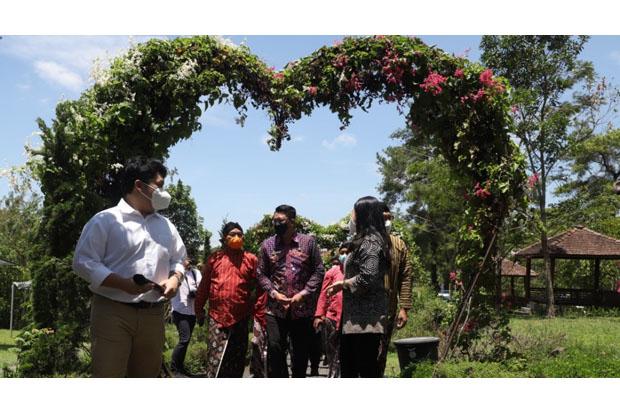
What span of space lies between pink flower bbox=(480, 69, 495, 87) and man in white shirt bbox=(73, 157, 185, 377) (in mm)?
4680

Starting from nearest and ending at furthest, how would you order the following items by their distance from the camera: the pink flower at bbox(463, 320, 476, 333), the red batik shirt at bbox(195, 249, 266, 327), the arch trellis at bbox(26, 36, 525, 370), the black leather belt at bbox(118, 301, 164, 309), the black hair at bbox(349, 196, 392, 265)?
the black leather belt at bbox(118, 301, 164, 309), the black hair at bbox(349, 196, 392, 265), the red batik shirt at bbox(195, 249, 266, 327), the arch trellis at bbox(26, 36, 525, 370), the pink flower at bbox(463, 320, 476, 333)

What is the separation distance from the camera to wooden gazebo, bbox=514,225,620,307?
89.9 ft

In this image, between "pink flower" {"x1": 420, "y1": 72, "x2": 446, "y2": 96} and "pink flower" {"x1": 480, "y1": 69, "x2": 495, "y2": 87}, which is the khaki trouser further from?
"pink flower" {"x1": 480, "y1": 69, "x2": 495, "y2": 87}


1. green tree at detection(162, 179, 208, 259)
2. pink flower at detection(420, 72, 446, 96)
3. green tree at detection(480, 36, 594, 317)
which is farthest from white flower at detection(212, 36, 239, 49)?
green tree at detection(162, 179, 208, 259)

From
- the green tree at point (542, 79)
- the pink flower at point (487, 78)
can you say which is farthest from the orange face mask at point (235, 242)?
the green tree at point (542, 79)

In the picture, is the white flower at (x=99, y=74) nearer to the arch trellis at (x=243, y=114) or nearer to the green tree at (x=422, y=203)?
the arch trellis at (x=243, y=114)

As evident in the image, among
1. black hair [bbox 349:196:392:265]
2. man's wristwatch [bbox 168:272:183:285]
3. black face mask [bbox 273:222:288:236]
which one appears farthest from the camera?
black face mask [bbox 273:222:288:236]

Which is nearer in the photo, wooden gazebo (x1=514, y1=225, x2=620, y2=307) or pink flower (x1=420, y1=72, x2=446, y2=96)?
pink flower (x1=420, y1=72, x2=446, y2=96)

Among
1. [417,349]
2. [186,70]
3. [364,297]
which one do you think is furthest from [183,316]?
[364,297]

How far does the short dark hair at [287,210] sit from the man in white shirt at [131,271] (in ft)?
5.93

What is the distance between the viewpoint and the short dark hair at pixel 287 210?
5812 millimetres

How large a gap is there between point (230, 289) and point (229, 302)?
13cm

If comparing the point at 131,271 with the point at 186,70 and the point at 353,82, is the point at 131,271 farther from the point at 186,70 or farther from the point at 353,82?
the point at 353,82

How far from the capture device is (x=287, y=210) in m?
5.81
